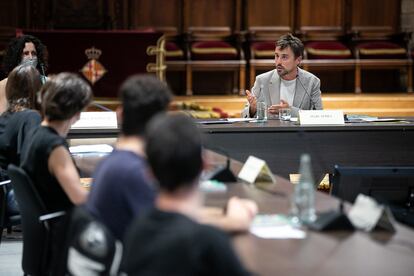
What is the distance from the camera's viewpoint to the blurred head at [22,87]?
426cm

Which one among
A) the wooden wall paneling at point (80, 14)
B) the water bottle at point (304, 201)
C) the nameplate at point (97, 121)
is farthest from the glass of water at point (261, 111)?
the wooden wall paneling at point (80, 14)

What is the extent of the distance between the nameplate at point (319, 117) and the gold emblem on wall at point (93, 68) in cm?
422

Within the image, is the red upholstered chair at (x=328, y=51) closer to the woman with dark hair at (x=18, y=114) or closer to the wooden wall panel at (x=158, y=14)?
the wooden wall panel at (x=158, y=14)

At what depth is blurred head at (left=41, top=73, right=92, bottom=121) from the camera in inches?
129

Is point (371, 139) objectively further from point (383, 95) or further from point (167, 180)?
point (383, 95)

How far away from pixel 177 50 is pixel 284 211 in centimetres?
790

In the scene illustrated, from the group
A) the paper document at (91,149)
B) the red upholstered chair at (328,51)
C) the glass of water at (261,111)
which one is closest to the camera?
the paper document at (91,149)

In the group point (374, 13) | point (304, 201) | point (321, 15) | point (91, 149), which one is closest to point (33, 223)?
point (304, 201)

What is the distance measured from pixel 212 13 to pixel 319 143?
19.4 feet

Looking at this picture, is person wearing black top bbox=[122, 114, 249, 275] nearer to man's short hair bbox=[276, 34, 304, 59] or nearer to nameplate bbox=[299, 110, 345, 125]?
nameplate bbox=[299, 110, 345, 125]

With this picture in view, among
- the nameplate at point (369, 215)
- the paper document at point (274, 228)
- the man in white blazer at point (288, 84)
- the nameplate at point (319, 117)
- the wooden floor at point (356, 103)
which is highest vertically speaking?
the man in white blazer at point (288, 84)

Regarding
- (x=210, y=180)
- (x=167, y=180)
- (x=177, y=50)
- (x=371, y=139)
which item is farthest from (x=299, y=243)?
(x=177, y=50)

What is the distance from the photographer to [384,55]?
1078 centimetres

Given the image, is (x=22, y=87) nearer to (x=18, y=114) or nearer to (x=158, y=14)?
(x=18, y=114)
